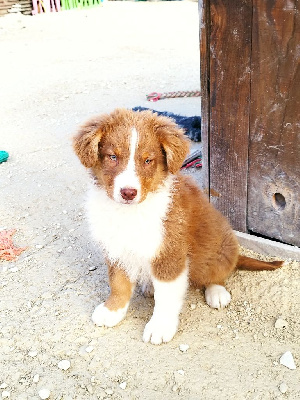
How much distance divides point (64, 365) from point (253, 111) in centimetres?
224

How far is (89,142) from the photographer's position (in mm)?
2846

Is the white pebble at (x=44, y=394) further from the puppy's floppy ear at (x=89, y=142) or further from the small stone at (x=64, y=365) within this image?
the puppy's floppy ear at (x=89, y=142)

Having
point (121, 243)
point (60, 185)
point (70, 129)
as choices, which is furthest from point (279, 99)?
point (70, 129)

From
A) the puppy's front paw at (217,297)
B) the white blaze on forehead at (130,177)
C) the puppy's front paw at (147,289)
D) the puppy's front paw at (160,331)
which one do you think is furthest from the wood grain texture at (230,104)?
the puppy's front paw at (160,331)

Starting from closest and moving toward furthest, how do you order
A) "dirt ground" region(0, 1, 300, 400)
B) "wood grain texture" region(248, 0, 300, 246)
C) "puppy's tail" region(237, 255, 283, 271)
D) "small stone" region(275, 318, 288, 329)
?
"dirt ground" region(0, 1, 300, 400)
"small stone" region(275, 318, 288, 329)
"wood grain texture" region(248, 0, 300, 246)
"puppy's tail" region(237, 255, 283, 271)

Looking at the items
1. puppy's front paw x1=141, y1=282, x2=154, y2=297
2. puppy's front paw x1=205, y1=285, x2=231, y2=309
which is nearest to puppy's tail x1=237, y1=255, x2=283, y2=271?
puppy's front paw x1=205, y1=285, x2=231, y2=309

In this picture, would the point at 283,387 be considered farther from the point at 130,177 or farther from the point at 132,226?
the point at 130,177

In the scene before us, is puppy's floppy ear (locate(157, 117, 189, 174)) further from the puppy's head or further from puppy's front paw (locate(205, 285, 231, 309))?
puppy's front paw (locate(205, 285, 231, 309))

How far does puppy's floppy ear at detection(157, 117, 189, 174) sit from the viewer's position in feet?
9.41

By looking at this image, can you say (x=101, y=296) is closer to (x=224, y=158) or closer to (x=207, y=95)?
(x=224, y=158)

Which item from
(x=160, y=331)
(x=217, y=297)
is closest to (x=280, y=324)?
(x=217, y=297)

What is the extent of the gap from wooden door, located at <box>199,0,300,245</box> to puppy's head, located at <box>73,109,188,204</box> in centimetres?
95

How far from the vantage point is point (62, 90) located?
30.6 ft

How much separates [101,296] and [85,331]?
41cm
